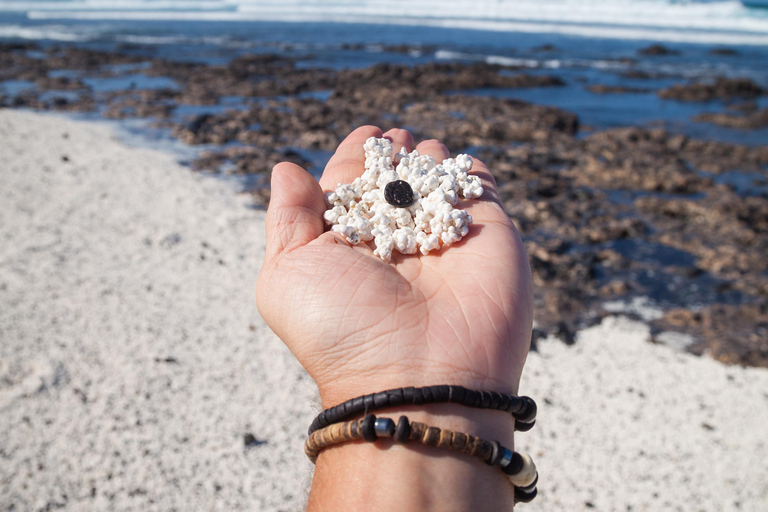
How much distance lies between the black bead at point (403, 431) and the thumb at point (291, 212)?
80cm

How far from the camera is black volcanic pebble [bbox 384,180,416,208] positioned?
2217 millimetres

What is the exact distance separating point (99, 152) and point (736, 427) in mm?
8524

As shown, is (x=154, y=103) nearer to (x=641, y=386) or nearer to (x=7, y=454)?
(x=7, y=454)

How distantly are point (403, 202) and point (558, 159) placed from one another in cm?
645

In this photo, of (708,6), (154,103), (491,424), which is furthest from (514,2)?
(491,424)

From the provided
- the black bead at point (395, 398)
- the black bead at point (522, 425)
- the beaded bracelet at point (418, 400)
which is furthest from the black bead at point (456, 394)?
the black bead at point (522, 425)

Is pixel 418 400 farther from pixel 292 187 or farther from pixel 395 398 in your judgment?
pixel 292 187

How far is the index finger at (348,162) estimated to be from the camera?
2453 mm

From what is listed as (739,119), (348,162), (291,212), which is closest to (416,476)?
(291,212)

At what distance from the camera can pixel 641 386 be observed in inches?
149

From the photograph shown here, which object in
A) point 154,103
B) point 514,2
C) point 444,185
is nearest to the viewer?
point 444,185

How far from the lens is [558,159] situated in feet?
26.1

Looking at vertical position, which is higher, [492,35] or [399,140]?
[492,35]

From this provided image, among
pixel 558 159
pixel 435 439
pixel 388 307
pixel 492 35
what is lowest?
pixel 558 159
